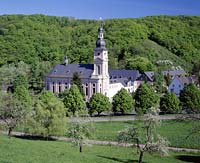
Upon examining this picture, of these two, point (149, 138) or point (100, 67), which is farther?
point (100, 67)

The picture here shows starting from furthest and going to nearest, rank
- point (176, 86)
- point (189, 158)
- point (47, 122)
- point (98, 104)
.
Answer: point (176, 86)
point (98, 104)
point (47, 122)
point (189, 158)

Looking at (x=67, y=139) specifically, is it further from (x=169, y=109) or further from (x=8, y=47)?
(x=8, y=47)

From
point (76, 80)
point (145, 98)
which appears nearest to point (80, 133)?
point (145, 98)

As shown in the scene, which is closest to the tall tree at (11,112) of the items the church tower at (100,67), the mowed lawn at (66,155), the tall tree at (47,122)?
the tall tree at (47,122)

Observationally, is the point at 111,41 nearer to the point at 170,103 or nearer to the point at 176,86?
the point at 176,86

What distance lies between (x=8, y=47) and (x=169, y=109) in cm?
6969

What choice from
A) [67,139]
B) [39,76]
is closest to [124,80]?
[39,76]

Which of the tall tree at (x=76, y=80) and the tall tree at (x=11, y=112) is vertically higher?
the tall tree at (x=76, y=80)

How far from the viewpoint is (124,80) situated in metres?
84.6

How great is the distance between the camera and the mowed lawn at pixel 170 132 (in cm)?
3894

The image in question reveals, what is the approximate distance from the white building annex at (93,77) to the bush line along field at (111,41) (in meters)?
26.7

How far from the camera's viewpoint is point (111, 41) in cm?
13200

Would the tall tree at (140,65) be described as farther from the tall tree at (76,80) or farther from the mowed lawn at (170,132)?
the mowed lawn at (170,132)

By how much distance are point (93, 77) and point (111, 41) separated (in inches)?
2387
